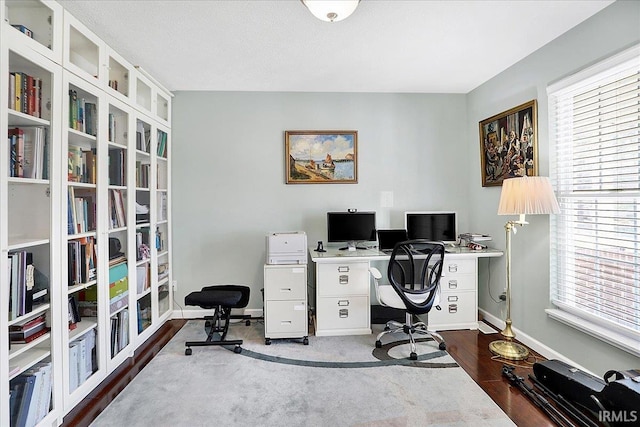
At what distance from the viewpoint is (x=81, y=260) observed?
203 centimetres

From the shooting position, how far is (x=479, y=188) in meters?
3.41

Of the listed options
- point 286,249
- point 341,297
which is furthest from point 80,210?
point 341,297

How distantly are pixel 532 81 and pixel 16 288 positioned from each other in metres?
3.83

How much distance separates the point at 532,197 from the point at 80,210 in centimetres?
315

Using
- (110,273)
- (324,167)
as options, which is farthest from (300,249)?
(110,273)

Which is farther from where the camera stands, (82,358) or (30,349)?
(82,358)

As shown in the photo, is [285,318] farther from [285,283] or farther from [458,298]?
[458,298]

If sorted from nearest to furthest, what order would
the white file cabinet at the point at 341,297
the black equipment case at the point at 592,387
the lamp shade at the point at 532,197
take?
the black equipment case at the point at 592,387 < the lamp shade at the point at 532,197 < the white file cabinet at the point at 341,297

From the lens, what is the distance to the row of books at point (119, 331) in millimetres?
2357

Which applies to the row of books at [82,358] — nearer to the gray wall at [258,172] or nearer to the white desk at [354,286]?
the gray wall at [258,172]

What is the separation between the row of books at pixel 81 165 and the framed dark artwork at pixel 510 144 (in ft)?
11.2

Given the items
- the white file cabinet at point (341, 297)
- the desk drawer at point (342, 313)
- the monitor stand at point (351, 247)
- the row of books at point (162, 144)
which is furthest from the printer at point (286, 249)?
the row of books at point (162, 144)

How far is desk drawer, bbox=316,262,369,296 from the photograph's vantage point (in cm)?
295

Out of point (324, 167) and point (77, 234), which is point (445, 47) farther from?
point (77, 234)
